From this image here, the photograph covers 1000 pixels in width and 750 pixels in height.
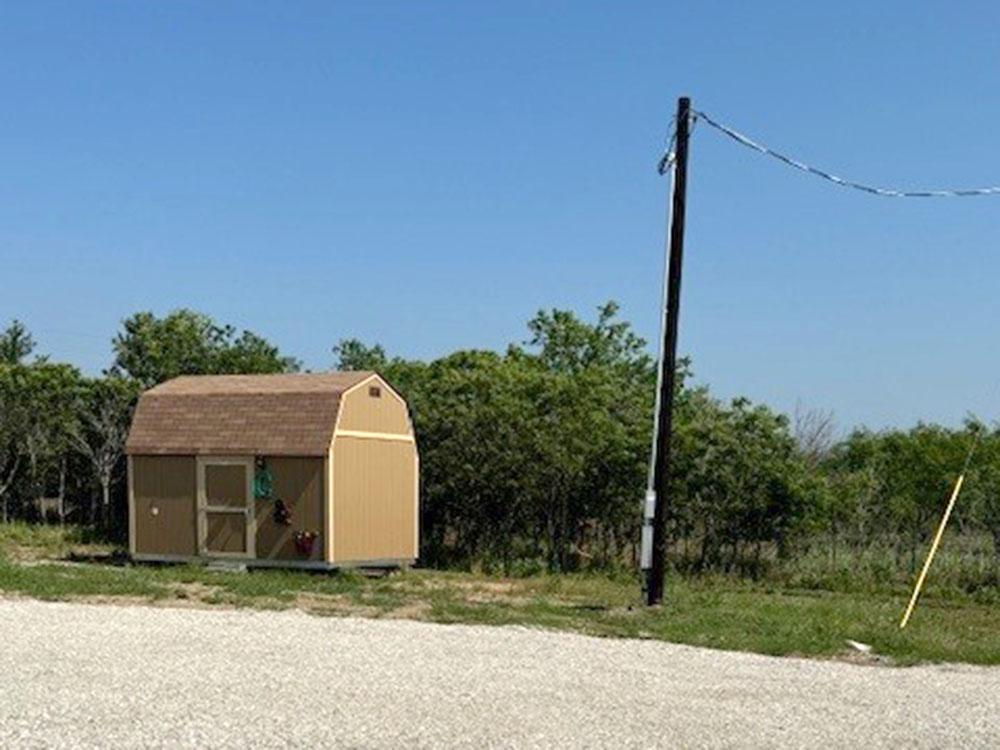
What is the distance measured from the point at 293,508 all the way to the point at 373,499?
154 cm

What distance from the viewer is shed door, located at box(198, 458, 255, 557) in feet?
73.1

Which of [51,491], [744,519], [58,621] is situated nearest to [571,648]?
[58,621]

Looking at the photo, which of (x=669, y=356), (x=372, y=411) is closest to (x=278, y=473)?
(x=372, y=411)

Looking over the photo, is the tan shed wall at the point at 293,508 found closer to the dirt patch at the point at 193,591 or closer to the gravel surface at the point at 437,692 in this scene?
the dirt patch at the point at 193,591

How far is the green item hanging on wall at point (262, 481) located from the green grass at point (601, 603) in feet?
4.45

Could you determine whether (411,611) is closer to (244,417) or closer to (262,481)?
(262,481)

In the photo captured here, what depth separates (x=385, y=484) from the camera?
76.4 ft

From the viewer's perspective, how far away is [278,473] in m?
22.2

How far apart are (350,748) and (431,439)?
737 inches

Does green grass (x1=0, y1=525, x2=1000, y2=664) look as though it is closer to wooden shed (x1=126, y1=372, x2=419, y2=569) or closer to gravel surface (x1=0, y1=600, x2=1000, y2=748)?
wooden shed (x1=126, y1=372, x2=419, y2=569)

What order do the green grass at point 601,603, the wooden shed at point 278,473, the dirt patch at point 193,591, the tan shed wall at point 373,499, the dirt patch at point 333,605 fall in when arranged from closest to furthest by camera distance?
the green grass at point 601,603 < the dirt patch at point 333,605 < the dirt patch at point 193,591 < the wooden shed at point 278,473 < the tan shed wall at point 373,499

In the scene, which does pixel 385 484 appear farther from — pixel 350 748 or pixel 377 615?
pixel 350 748

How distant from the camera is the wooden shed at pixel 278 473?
71.9ft

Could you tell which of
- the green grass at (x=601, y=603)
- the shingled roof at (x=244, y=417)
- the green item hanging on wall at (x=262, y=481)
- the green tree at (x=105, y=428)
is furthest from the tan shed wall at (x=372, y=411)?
the green tree at (x=105, y=428)
